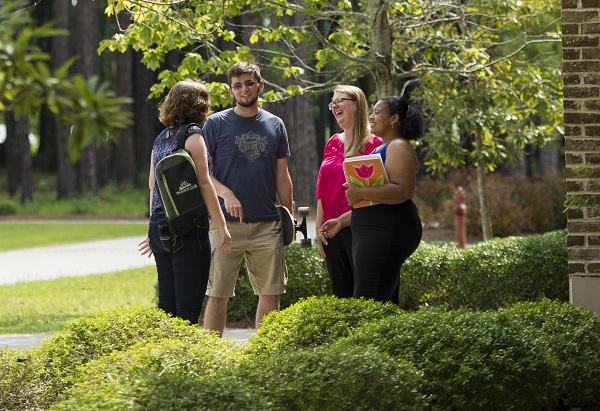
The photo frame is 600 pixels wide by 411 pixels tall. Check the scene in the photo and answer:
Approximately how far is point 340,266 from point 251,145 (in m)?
0.95

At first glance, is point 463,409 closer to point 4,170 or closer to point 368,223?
point 368,223

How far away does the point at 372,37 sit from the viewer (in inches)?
419

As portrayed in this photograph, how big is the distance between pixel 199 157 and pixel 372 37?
472cm

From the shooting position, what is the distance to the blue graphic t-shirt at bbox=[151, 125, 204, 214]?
6336 millimetres

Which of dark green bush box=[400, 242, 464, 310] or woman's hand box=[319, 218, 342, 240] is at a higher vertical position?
woman's hand box=[319, 218, 342, 240]

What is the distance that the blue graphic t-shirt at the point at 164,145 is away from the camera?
6.34 meters

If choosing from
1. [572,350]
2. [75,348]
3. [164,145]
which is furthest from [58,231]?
[572,350]

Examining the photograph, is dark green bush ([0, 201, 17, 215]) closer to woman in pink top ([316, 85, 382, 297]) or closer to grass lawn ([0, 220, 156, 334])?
grass lawn ([0, 220, 156, 334])

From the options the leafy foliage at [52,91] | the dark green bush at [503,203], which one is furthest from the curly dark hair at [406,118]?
the dark green bush at [503,203]

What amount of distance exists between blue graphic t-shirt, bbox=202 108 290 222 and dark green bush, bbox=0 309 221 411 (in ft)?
4.55

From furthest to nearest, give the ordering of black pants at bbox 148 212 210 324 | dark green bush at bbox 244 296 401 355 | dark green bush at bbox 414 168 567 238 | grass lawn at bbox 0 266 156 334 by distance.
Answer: dark green bush at bbox 414 168 567 238 → grass lawn at bbox 0 266 156 334 → black pants at bbox 148 212 210 324 → dark green bush at bbox 244 296 401 355

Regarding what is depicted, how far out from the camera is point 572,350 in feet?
18.6

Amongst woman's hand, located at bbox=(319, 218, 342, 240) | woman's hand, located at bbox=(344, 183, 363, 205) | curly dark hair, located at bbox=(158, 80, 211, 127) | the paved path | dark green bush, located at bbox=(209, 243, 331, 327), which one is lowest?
the paved path

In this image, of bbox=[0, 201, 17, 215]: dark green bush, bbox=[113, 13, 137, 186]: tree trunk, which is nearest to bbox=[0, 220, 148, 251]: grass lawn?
bbox=[0, 201, 17, 215]: dark green bush
